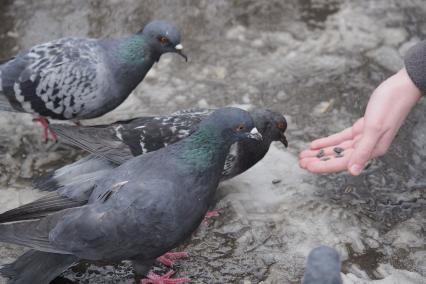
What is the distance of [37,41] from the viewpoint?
24.0ft

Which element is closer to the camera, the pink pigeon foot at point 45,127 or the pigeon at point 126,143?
the pigeon at point 126,143

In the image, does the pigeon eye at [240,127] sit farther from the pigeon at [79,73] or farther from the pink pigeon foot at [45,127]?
the pink pigeon foot at [45,127]

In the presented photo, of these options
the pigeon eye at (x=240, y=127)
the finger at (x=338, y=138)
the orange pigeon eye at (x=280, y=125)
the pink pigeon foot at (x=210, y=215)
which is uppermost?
the pigeon eye at (x=240, y=127)

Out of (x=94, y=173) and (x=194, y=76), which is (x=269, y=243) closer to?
(x=94, y=173)

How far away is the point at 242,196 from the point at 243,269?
2.73ft

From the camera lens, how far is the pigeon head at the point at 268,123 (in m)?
5.44

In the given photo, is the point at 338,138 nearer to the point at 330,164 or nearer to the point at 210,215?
the point at 330,164

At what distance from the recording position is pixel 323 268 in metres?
3.56

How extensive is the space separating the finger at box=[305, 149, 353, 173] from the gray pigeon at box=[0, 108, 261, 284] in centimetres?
80

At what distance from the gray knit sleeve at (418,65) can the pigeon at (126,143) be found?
1.34 m

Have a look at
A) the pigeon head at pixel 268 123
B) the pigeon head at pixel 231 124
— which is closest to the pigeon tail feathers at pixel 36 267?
the pigeon head at pixel 231 124

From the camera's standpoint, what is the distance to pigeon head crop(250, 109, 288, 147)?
544 cm

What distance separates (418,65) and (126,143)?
2.26 m

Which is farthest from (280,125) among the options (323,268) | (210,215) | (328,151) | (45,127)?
(45,127)
